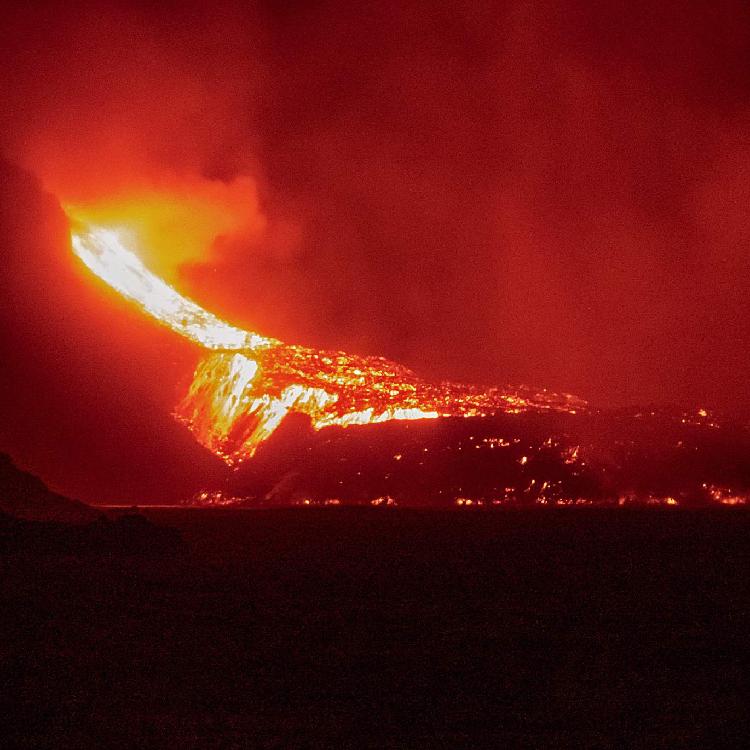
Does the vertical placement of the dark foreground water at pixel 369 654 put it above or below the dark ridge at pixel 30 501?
below

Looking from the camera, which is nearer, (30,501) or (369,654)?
(369,654)

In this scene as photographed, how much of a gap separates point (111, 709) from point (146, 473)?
177 m

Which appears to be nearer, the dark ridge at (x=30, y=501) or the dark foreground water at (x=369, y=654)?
the dark foreground water at (x=369, y=654)

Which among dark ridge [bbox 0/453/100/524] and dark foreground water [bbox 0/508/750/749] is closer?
dark foreground water [bbox 0/508/750/749]

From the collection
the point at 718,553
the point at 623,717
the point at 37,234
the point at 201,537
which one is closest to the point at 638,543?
the point at 718,553

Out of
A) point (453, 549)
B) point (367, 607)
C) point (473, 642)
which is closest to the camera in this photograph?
point (473, 642)

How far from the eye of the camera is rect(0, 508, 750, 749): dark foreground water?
2128 cm

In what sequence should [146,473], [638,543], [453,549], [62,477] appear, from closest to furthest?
[453,549], [638,543], [62,477], [146,473]

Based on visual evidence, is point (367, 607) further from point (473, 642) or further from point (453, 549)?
point (453, 549)

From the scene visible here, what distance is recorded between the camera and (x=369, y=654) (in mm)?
30000

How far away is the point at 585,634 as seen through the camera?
111 ft

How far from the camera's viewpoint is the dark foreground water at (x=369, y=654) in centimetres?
2128

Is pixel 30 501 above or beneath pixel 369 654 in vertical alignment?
above

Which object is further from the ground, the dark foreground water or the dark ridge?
the dark ridge
